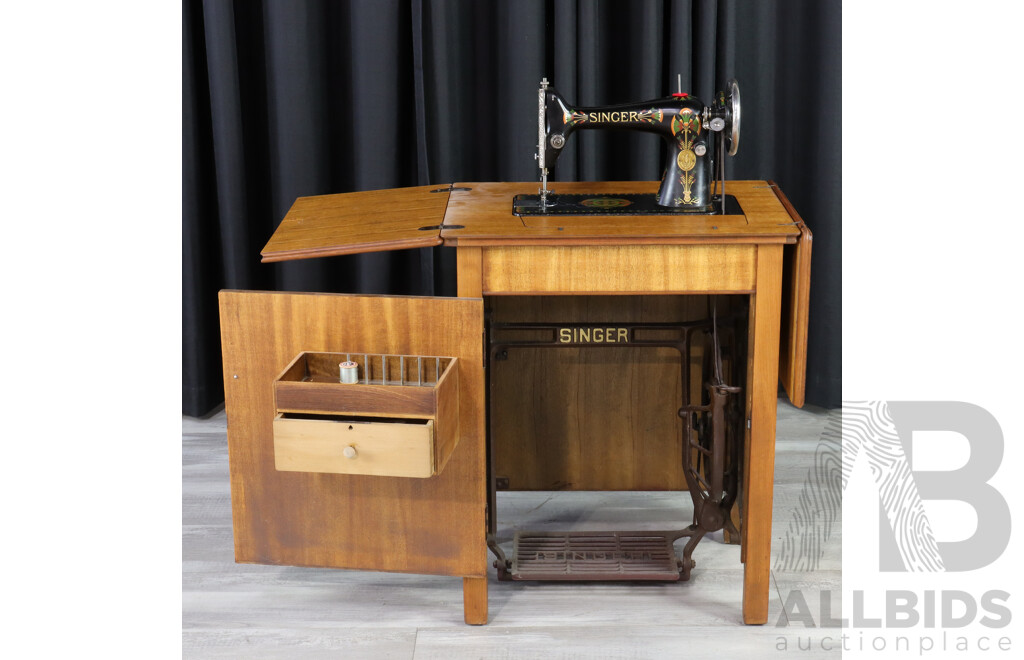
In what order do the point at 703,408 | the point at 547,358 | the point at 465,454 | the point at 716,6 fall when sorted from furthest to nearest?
the point at 716,6
the point at 547,358
the point at 703,408
the point at 465,454

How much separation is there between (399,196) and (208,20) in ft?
3.03

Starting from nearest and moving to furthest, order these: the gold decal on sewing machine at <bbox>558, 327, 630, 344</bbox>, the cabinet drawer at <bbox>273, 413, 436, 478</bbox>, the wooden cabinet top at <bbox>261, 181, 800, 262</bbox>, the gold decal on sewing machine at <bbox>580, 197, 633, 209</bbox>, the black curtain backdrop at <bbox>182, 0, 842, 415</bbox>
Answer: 1. the cabinet drawer at <bbox>273, 413, 436, 478</bbox>
2. the wooden cabinet top at <bbox>261, 181, 800, 262</bbox>
3. the gold decal on sewing machine at <bbox>580, 197, 633, 209</bbox>
4. the gold decal on sewing machine at <bbox>558, 327, 630, 344</bbox>
5. the black curtain backdrop at <bbox>182, 0, 842, 415</bbox>

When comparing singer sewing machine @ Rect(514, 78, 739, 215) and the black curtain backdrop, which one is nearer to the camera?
singer sewing machine @ Rect(514, 78, 739, 215)

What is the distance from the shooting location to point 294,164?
323 cm

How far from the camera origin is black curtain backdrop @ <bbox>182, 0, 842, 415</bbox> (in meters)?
3.09

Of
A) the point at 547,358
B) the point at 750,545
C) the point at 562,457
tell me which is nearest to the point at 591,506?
the point at 562,457

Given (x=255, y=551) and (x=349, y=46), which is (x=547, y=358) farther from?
(x=349, y=46)

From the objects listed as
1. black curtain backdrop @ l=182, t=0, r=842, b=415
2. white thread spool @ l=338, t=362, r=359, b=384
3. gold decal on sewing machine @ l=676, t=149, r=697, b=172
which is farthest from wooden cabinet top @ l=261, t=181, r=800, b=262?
black curtain backdrop @ l=182, t=0, r=842, b=415

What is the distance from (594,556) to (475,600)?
0.36 meters

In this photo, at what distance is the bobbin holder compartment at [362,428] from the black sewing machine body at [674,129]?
0.52 metres

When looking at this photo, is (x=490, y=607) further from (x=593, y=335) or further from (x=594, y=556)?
(x=593, y=335)

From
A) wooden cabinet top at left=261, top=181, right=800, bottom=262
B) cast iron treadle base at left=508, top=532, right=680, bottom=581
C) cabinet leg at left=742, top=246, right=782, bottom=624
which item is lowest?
cast iron treadle base at left=508, top=532, right=680, bottom=581

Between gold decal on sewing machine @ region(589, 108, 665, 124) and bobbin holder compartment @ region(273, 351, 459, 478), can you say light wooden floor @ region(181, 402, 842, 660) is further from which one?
gold decal on sewing machine @ region(589, 108, 665, 124)

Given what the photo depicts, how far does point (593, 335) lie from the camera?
2.54 metres
